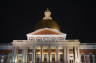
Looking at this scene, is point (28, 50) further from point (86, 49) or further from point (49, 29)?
point (86, 49)

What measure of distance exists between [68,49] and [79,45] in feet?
11.8

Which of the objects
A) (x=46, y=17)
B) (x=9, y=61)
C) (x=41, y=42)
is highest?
(x=46, y=17)

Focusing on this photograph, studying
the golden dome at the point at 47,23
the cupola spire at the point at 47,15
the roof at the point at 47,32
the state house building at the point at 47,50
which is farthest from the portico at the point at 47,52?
the cupola spire at the point at 47,15

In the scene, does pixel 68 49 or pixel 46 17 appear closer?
pixel 68 49

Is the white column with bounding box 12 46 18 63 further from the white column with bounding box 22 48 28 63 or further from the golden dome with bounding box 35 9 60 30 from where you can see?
the golden dome with bounding box 35 9 60 30

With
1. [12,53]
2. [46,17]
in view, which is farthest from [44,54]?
[46,17]

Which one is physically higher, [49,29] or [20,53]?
[49,29]

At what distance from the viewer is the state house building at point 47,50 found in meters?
57.9

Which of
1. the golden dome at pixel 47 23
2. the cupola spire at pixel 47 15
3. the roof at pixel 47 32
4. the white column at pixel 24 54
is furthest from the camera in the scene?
the cupola spire at pixel 47 15

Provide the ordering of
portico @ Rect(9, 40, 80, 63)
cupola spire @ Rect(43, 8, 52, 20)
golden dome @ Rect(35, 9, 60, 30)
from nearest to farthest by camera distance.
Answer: portico @ Rect(9, 40, 80, 63), golden dome @ Rect(35, 9, 60, 30), cupola spire @ Rect(43, 8, 52, 20)

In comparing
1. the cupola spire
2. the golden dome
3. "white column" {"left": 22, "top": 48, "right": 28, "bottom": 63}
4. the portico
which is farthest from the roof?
the cupola spire

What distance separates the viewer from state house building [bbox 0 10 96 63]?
57.9 metres

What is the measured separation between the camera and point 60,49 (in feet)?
197

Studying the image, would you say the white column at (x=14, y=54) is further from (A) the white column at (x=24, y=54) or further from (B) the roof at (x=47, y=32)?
(B) the roof at (x=47, y=32)
